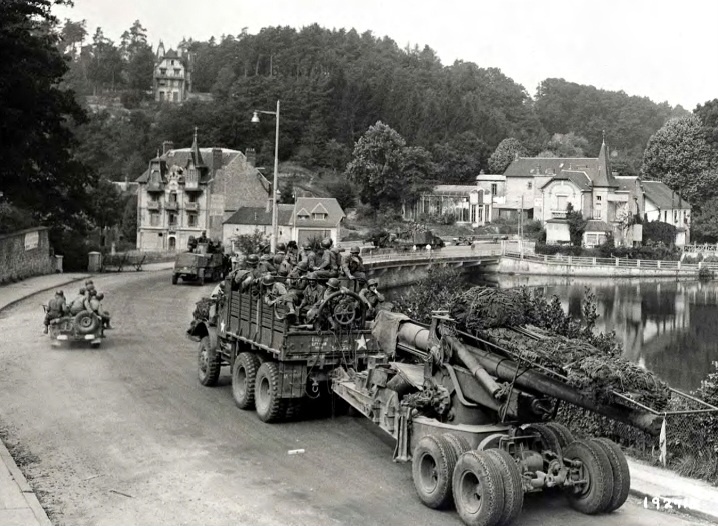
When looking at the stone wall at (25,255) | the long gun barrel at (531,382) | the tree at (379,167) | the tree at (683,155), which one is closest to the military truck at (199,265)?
the stone wall at (25,255)

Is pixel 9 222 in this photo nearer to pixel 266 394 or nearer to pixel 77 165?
pixel 77 165

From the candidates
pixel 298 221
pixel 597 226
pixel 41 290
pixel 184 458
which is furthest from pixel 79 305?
pixel 597 226

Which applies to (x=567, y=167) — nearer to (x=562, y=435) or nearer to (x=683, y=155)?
(x=683, y=155)

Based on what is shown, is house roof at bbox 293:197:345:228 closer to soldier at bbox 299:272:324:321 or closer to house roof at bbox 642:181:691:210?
house roof at bbox 642:181:691:210

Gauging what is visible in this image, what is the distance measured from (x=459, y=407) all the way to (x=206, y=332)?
9166 millimetres

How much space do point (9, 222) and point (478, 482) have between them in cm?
3426

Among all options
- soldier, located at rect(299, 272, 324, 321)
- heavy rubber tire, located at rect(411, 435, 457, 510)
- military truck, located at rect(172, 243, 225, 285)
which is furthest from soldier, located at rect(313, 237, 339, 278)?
military truck, located at rect(172, 243, 225, 285)

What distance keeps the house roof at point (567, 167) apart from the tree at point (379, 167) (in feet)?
45.1

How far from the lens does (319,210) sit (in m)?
72.9

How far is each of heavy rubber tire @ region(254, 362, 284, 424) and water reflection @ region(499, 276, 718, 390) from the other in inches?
737

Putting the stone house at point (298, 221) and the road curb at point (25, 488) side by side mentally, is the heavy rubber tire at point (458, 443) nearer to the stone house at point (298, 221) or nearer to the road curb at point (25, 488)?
the road curb at point (25, 488)

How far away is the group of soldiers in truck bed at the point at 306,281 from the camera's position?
15.4 meters

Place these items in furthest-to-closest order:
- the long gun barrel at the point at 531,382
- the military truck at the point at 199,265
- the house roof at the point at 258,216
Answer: the house roof at the point at 258,216 → the military truck at the point at 199,265 → the long gun barrel at the point at 531,382

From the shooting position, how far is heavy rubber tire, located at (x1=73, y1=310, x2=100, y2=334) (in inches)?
888
